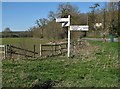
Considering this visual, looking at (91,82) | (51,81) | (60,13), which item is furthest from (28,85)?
(60,13)

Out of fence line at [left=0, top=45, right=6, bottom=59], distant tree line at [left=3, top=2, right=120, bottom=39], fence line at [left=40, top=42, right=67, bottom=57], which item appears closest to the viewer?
fence line at [left=0, top=45, right=6, bottom=59]

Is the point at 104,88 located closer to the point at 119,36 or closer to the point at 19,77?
the point at 19,77

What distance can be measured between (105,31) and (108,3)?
6.56m

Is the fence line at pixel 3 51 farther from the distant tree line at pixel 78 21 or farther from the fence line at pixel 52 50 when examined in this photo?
the distant tree line at pixel 78 21

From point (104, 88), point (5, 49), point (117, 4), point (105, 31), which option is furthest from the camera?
point (105, 31)

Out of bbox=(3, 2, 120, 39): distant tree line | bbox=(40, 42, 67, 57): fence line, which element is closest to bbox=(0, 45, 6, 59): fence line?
bbox=(40, 42, 67, 57): fence line

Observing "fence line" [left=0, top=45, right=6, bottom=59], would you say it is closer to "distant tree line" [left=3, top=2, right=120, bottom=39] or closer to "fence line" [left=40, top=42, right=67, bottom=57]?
"fence line" [left=40, top=42, right=67, bottom=57]

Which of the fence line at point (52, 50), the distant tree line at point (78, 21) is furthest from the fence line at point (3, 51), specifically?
the distant tree line at point (78, 21)

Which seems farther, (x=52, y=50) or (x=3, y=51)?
(x=52, y=50)


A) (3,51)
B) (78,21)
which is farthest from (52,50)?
(78,21)

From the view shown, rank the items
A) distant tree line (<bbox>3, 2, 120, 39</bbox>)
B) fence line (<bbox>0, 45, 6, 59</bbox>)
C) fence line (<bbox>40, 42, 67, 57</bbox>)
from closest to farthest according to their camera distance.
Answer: fence line (<bbox>0, 45, 6, 59</bbox>)
fence line (<bbox>40, 42, 67, 57</bbox>)
distant tree line (<bbox>3, 2, 120, 39</bbox>)

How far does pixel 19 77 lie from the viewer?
7.55 metres

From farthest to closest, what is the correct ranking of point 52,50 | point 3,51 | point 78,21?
point 78,21
point 52,50
point 3,51

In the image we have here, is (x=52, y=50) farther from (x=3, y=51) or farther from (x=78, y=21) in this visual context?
(x=78, y=21)
